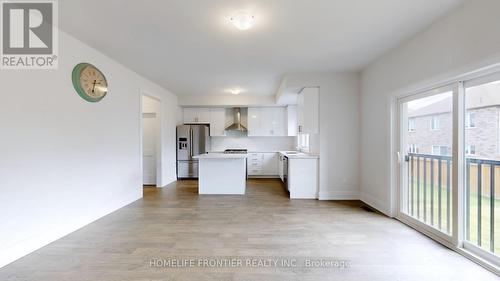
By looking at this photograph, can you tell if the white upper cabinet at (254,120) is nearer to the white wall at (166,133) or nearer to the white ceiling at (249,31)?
the white wall at (166,133)

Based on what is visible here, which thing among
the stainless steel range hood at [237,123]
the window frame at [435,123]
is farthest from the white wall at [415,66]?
the stainless steel range hood at [237,123]

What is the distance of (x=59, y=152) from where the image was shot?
266 cm

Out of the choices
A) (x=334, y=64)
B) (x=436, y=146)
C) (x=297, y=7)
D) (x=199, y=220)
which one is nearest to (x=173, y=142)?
(x=199, y=220)

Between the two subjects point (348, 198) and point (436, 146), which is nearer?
point (436, 146)

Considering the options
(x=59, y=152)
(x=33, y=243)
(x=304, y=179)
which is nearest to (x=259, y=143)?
(x=304, y=179)

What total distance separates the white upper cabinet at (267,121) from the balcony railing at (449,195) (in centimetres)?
429

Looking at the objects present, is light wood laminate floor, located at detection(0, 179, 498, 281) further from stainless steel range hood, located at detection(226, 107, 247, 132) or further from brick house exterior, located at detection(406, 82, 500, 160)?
stainless steel range hood, located at detection(226, 107, 247, 132)

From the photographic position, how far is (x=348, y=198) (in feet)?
14.2

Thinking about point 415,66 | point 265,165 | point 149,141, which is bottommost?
point 265,165

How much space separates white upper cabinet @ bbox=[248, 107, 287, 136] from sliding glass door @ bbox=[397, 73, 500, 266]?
433cm

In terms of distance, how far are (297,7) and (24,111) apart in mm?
3015

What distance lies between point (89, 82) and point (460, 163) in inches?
185

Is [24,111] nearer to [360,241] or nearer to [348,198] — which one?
[360,241]

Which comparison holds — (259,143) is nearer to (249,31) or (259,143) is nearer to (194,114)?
(194,114)
